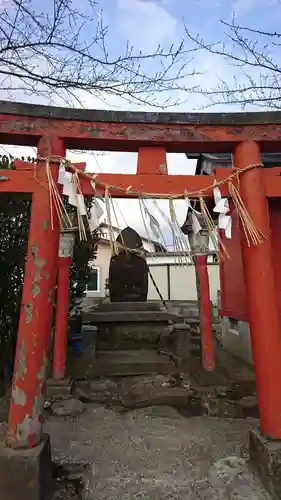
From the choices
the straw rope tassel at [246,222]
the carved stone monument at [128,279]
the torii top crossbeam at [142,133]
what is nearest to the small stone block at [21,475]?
the torii top crossbeam at [142,133]

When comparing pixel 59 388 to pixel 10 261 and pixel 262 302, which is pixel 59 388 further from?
pixel 262 302

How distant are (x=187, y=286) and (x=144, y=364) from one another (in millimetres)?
14075

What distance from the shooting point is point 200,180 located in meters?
3.54

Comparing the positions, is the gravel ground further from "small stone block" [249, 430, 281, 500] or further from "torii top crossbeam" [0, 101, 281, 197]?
"torii top crossbeam" [0, 101, 281, 197]

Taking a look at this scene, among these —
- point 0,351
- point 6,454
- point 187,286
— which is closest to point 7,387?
point 0,351

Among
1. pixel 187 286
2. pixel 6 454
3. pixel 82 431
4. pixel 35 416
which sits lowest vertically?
pixel 82 431

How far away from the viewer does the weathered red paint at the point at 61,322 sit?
22.3 feet

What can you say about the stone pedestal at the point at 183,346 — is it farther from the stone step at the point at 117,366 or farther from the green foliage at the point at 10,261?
the green foliage at the point at 10,261

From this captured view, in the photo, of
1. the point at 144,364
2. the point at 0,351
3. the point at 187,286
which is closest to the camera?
the point at 0,351

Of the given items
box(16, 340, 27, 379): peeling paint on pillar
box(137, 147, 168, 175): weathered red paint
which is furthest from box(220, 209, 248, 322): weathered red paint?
box(16, 340, 27, 379): peeling paint on pillar

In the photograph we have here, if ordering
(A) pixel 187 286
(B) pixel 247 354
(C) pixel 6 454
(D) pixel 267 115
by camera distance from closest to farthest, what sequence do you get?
1. (C) pixel 6 454
2. (D) pixel 267 115
3. (B) pixel 247 354
4. (A) pixel 187 286

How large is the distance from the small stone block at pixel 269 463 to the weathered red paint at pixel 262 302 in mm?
87

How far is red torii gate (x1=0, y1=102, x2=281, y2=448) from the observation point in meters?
3.14

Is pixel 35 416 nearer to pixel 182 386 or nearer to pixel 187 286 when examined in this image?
pixel 182 386
